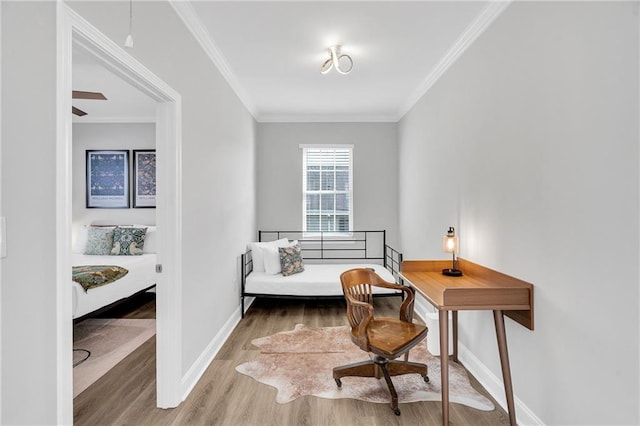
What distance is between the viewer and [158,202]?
2.27m

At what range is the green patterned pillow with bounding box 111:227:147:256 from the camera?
4574 millimetres

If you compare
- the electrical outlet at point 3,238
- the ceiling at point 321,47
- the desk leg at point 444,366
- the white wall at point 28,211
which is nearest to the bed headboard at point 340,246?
the ceiling at point 321,47

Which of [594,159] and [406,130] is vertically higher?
[406,130]

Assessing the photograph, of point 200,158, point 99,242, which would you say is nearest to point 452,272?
point 200,158

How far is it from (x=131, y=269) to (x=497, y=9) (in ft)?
14.2

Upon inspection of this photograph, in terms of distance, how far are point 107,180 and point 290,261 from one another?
3.19 metres

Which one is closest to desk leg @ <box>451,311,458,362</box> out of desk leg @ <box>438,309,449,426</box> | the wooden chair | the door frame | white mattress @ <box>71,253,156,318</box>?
the wooden chair

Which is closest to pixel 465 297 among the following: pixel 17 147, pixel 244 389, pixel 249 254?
pixel 244 389

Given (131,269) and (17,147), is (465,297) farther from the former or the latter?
(131,269)

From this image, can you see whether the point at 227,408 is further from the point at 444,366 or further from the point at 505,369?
the point at 505,369

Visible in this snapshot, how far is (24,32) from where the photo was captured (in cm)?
114

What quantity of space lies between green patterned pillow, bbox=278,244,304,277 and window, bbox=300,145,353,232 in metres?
1.05

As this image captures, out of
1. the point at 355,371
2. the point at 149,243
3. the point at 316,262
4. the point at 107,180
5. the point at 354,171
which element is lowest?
the point at 355,371

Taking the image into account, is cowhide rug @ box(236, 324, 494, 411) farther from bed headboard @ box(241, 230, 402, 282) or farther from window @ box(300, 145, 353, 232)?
window @ box(300, 145, 353, 232)
